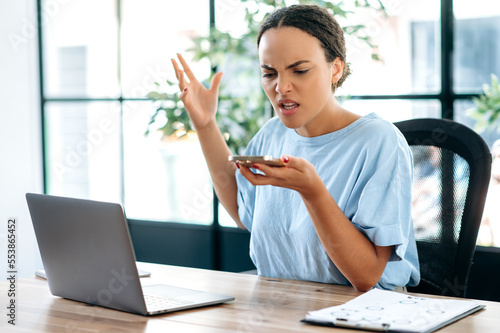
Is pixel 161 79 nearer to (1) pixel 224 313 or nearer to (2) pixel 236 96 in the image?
(2) pixel 236 96

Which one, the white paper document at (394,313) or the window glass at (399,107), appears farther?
the window glass at (399,107)

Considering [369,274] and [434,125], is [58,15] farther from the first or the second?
[369,274]

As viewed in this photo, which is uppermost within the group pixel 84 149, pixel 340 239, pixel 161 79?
pixel 161 79

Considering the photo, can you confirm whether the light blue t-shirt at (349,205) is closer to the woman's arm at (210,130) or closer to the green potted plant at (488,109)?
the woman's arm at (210,130)

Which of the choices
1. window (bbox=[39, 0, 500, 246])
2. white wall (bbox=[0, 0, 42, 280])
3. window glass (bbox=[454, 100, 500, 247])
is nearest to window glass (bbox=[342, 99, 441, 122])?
window (bbox=[39, 0, 500, 246])

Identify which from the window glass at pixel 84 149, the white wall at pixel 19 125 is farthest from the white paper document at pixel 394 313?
the white wall at pixel 19 125

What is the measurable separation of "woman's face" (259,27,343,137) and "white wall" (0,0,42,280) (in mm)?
2754

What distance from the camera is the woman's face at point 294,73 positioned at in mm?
1575

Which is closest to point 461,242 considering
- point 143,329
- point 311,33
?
point 311,33

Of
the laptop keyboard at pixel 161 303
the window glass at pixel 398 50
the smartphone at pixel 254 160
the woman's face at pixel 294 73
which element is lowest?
the laptop keyboard at pixel 161 303

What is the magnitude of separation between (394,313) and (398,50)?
83.5 inches

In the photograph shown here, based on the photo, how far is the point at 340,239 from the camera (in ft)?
4.66

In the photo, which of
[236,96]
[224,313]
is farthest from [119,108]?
[224,313]

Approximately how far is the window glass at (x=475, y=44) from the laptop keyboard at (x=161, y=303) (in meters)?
2.01
